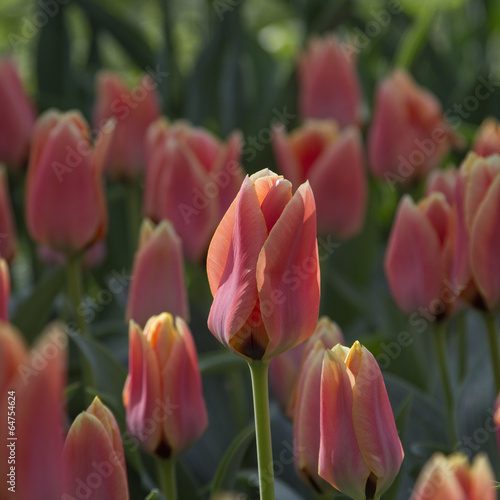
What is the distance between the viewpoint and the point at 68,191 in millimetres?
851

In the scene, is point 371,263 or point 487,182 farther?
point 371,263

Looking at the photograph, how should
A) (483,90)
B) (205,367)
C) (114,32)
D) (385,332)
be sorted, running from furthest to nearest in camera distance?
(114,32) → (483,90) → (385,332) → (205,367)

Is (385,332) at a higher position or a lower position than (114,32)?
lower

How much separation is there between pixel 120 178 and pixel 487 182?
0.71 metres

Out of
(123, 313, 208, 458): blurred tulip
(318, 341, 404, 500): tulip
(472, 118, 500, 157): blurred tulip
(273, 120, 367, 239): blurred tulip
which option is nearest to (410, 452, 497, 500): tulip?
(318, 341, 404, 500): tulip

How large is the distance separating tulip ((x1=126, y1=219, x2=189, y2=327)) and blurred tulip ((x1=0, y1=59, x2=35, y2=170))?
0.52m

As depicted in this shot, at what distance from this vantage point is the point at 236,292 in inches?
19.2

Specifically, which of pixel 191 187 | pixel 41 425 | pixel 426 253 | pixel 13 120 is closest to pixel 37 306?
pixel 191 187

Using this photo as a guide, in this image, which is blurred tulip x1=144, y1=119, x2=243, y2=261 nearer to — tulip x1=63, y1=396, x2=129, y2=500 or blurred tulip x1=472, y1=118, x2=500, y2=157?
blurred tulip x1=472, y1=118, x2=500, y2=157

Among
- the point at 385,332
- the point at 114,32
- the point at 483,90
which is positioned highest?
the point at 114,32

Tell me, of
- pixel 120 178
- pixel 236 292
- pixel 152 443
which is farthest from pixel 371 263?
pixel 236 292

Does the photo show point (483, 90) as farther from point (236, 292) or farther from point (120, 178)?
point (236, 292)

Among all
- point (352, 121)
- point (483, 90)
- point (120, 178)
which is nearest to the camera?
point (120, 178)

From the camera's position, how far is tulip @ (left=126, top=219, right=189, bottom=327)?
0.75m
